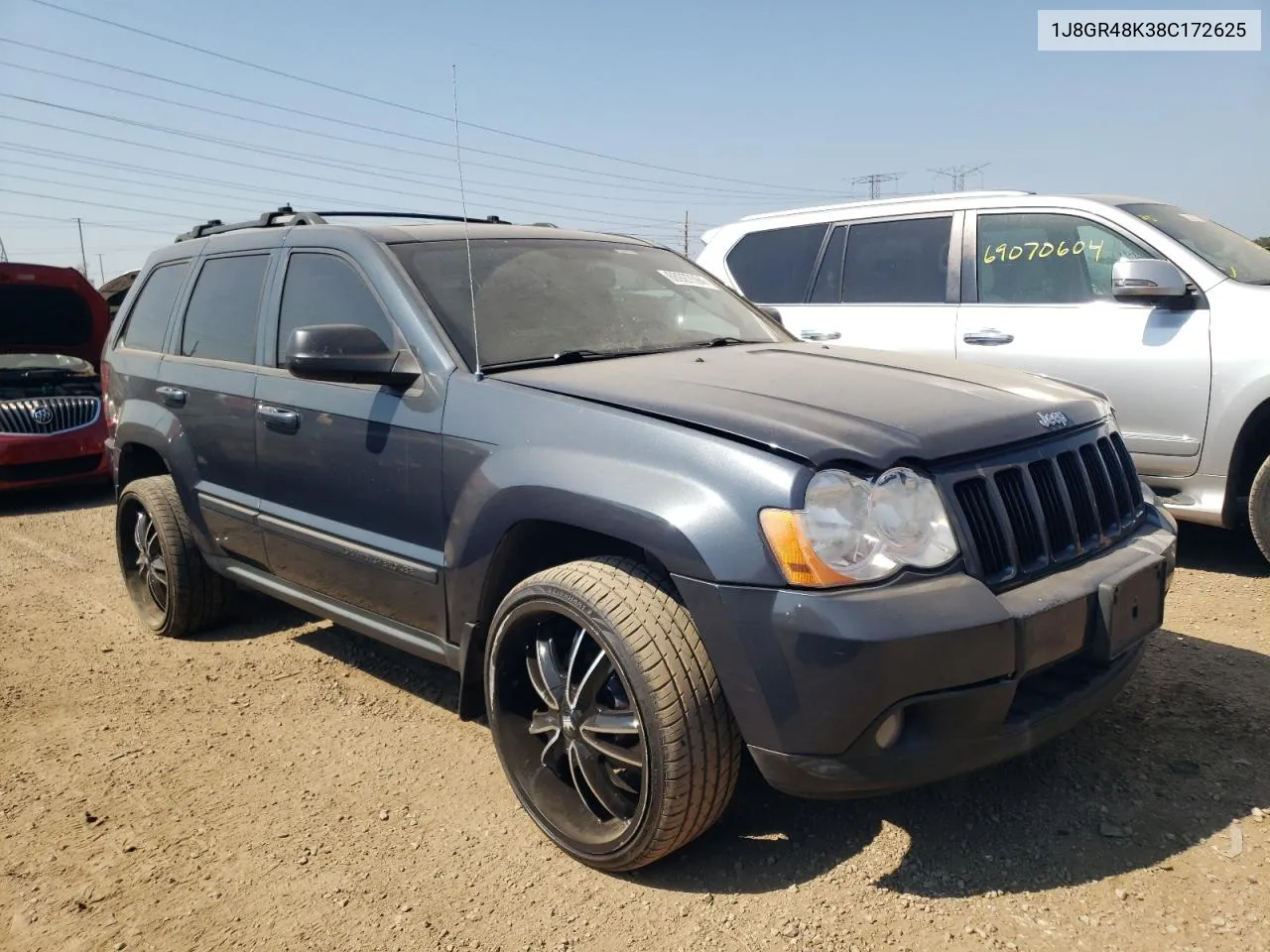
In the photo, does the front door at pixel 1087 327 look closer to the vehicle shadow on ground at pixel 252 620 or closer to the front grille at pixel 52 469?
the vehicle shadow on ground at pixel 252 620

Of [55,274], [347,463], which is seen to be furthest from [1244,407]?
[55,274]

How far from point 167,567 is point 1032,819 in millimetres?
3671

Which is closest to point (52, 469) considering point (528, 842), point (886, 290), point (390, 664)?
point (390, 664)

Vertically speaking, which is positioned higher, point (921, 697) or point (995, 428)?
point (995, 428)

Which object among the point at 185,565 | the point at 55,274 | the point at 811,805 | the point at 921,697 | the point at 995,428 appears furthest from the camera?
the point at 55,274

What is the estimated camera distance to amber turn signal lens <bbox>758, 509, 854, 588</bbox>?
7.05ft

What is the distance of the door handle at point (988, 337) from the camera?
5.40m

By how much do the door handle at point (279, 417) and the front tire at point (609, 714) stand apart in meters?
1.26

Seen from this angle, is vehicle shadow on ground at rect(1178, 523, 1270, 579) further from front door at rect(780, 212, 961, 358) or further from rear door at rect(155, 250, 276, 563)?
rear door at rect(155, 250, 276, 563)

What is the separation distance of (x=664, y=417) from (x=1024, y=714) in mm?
1115

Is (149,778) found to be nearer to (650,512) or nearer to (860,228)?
(650,512)

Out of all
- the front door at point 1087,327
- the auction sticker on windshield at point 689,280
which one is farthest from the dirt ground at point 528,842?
the auction sticker on windshield at point 689,280

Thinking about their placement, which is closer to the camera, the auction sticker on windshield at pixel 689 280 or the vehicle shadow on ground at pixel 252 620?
the auction sticker on windshield at pixel 689 280

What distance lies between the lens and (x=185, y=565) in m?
4.41
